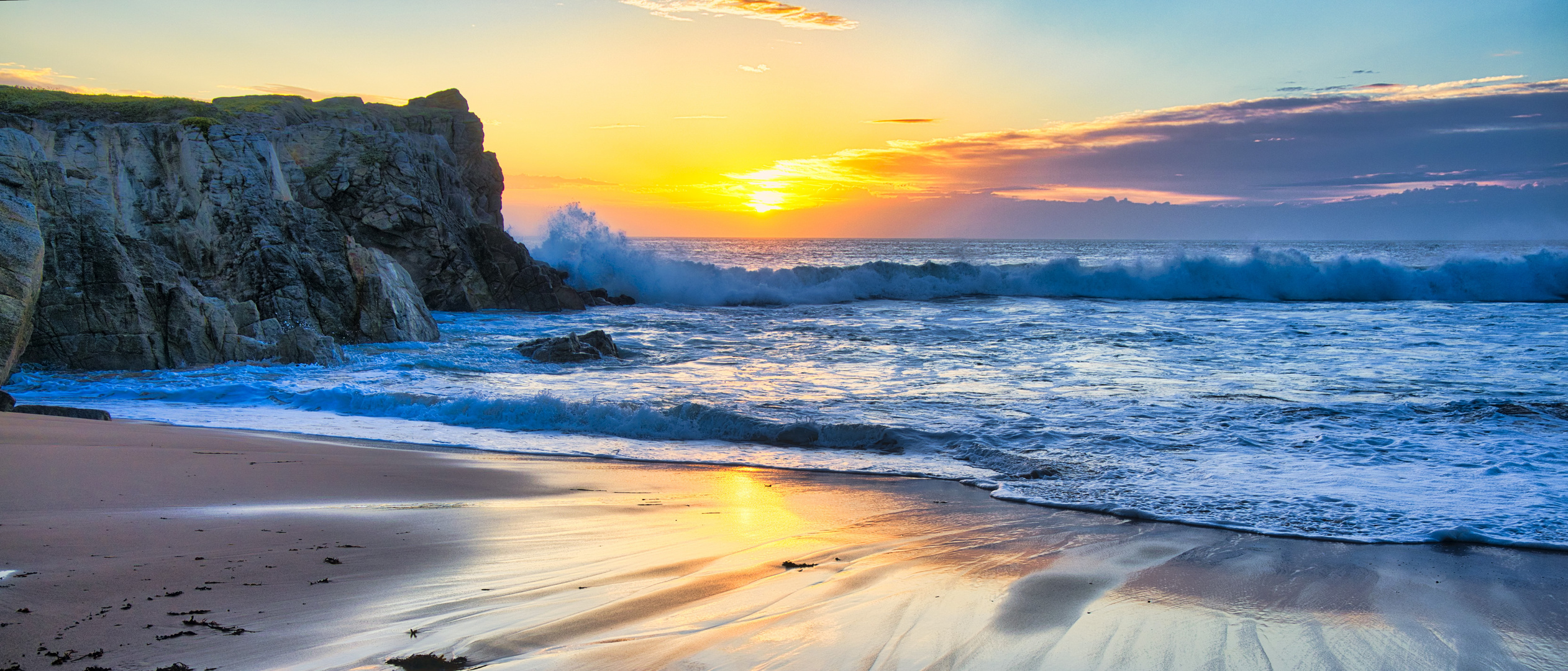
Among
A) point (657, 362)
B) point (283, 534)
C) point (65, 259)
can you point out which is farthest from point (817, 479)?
point (65, 259)

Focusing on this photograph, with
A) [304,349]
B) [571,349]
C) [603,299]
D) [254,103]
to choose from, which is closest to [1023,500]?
[571,349]

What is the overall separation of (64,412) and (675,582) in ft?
23.1

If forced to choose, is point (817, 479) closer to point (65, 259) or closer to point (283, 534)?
point (283, 534)

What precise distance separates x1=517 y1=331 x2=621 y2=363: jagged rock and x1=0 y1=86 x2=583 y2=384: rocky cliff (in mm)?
3016

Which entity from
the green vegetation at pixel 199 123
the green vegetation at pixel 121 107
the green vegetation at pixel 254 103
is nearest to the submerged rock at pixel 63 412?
the green vegetation at pixel 199 123

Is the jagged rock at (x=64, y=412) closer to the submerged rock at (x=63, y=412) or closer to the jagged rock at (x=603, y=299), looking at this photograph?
the submerged rock at (x=63, y=412)

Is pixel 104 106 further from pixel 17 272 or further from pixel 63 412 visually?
pixel 63 412

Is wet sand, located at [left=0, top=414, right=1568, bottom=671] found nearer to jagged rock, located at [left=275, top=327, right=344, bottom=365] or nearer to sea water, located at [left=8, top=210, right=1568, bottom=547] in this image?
sea water, located at [left=8, top=210, right=1568, bottom=547]

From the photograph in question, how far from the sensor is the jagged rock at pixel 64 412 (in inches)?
271

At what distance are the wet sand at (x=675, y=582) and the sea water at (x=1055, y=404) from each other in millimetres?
916

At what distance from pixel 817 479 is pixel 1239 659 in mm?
3564

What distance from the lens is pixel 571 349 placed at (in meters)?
13.1

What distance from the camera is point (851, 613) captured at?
2895mm

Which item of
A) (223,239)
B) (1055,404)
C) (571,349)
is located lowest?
(1055,404)
